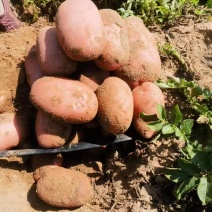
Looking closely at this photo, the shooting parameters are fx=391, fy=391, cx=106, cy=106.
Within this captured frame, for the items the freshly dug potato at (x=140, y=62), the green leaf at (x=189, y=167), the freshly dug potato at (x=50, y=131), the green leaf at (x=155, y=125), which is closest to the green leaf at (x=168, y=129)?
the green leaf at (x=155, y=125)

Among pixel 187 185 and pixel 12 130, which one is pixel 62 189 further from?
pixel 187 185

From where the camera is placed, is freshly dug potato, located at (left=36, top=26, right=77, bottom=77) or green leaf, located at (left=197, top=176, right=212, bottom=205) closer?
green leaf, located at (left=197, top=176, right=212, bottom=205)

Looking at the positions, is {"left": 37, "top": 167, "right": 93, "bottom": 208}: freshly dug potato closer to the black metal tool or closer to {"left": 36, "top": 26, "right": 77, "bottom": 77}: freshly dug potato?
the black metal tool

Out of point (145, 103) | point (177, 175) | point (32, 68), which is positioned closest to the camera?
point (177, 175)

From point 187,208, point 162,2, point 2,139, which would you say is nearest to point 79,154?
point 2,139

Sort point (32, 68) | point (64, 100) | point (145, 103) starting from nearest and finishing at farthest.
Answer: point (64, 100), point (145, 103), point (32, 68)

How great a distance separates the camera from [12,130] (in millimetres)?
1947

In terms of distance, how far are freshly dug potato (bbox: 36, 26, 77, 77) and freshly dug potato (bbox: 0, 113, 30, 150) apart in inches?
12.1

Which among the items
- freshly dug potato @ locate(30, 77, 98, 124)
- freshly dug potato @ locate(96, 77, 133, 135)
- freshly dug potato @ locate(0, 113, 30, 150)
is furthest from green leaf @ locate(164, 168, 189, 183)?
freshly dug potato @ locate(0, 113, 30, 150)

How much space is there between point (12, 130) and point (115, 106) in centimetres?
55

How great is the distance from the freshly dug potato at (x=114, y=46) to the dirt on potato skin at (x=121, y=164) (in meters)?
0.35

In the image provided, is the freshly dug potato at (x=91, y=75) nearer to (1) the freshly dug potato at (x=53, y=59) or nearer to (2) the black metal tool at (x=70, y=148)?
(1) the freshly dug potato at (x=53, y=59)

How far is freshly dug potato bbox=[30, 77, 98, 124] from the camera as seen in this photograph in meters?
1.76

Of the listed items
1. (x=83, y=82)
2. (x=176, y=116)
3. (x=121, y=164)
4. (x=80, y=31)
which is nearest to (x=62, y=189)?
(x=121, y=164)
